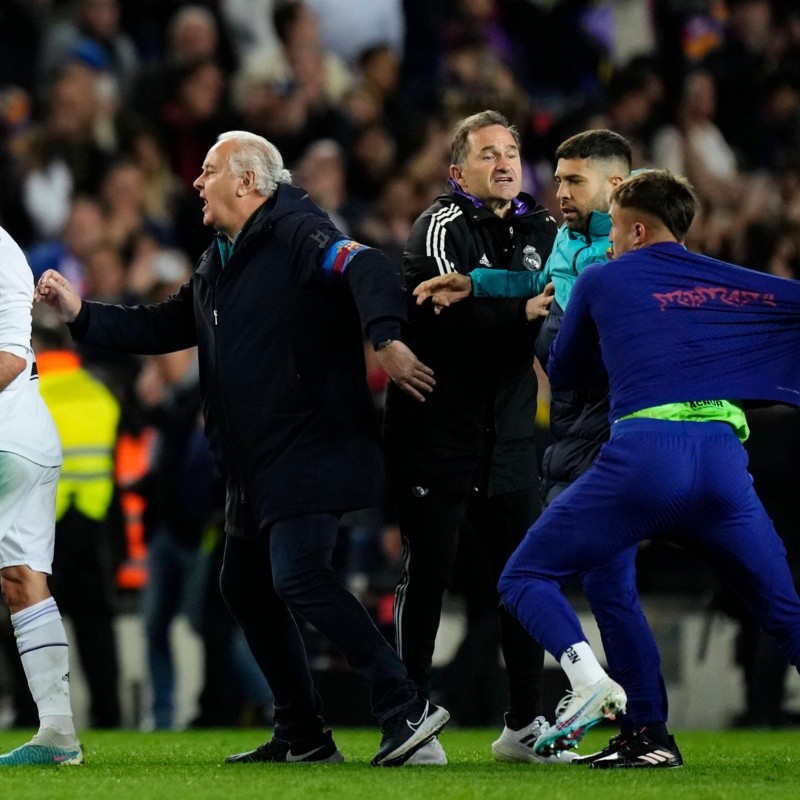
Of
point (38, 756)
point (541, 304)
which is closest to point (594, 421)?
point (541, 304)

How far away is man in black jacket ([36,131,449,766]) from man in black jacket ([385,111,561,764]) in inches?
12.1

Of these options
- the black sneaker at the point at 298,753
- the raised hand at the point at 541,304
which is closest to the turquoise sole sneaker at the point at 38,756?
the black sneaker at the point at 298,753

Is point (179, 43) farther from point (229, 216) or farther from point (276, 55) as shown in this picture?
point (229, 216)

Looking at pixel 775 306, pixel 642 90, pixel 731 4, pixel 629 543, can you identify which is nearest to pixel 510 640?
pixel 629 543

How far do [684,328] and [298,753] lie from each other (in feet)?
6.48

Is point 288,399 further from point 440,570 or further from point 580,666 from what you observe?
point 580,666

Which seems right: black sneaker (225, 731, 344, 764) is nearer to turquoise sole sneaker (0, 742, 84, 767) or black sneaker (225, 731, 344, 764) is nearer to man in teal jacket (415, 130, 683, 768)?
turquoise sole sneaker (0, 742, 84, 767)

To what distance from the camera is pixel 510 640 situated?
5.87 meters

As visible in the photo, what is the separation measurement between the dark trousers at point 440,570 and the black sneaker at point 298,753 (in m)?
0.38

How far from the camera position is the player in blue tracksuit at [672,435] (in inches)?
189

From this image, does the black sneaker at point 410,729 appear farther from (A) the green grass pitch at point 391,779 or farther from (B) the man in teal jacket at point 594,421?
(B) the man in teal jacket at point 594,421

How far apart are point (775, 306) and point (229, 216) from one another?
182cm

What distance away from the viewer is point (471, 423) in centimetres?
588

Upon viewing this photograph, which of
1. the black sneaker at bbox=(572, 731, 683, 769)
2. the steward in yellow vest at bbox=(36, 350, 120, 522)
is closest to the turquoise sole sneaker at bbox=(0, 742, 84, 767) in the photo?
the black sneaker at bbox=(572, 731, 683, 769)
